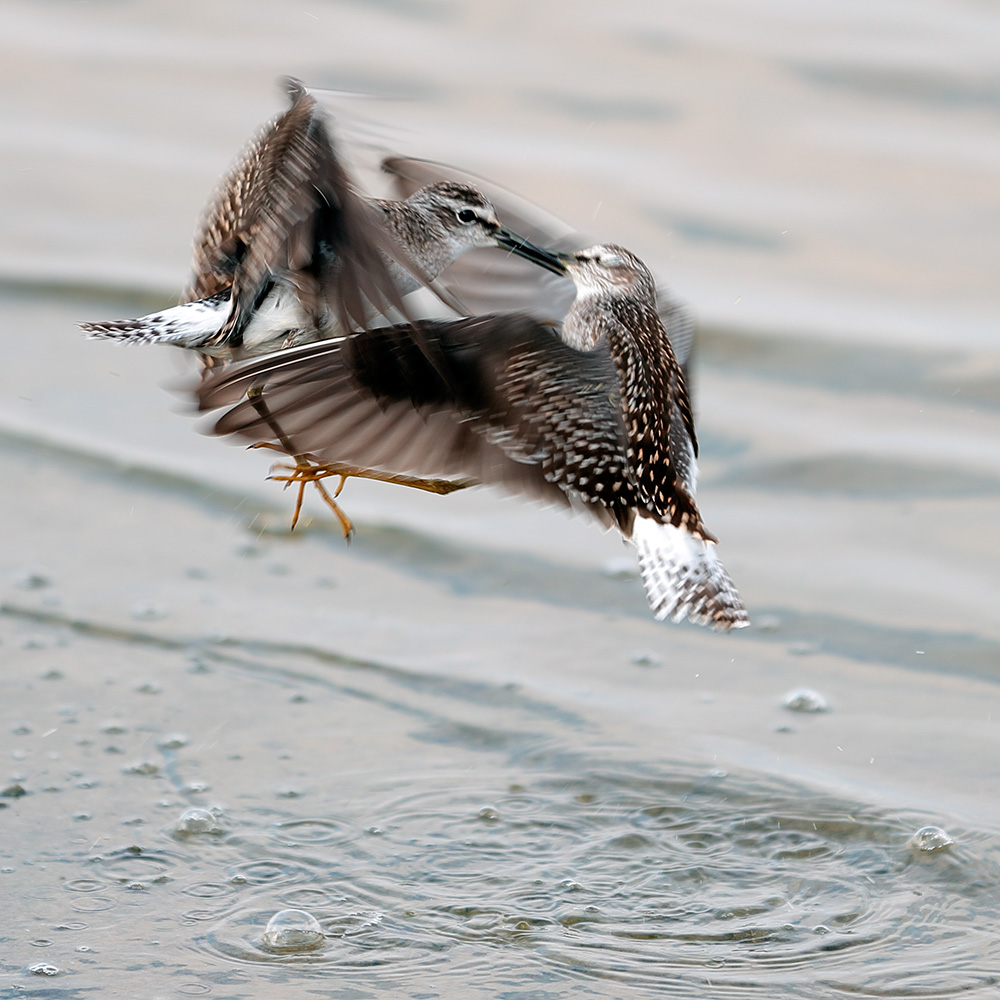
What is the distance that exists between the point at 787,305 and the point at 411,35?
137 inches

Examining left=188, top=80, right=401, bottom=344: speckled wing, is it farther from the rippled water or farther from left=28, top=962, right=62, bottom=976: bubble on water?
left=28, top=962, right=62, bottom=976: bubble on water

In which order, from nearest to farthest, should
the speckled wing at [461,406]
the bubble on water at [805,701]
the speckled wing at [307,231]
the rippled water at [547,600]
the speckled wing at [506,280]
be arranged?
the speckled wing at [307,231] → the speckled wing at [461,406] → the rippled water at [547,600] → the speckled wing at [506,280] → the bubble on water at [805,701]

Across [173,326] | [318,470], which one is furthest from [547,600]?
[173,326]

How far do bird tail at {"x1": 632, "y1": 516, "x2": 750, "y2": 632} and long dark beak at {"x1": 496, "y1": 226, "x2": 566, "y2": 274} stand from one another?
81 cm

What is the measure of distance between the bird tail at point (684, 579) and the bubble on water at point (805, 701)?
1355 millimetres

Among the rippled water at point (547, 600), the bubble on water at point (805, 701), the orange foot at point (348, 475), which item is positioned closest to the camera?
the orange foot at point (348, 475)

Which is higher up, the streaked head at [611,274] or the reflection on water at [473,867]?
the streaked head at [611,274]

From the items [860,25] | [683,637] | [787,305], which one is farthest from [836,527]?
[860,25]

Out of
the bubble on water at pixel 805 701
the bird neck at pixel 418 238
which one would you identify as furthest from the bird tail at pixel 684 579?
the bubble on water at pixel 805 701

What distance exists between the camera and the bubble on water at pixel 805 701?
509 cm

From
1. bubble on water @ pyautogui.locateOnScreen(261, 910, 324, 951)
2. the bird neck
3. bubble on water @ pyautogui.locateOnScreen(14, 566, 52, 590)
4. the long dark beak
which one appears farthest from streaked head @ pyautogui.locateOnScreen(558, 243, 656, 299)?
bubble on water @ pyautogui.locateOnScreen(14, 566, 52, 590)

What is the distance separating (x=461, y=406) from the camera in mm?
3814

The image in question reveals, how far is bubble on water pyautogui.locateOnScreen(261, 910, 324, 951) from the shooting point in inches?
152

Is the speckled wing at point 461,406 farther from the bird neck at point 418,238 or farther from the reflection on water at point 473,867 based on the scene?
the reflection on water at point 473,867
